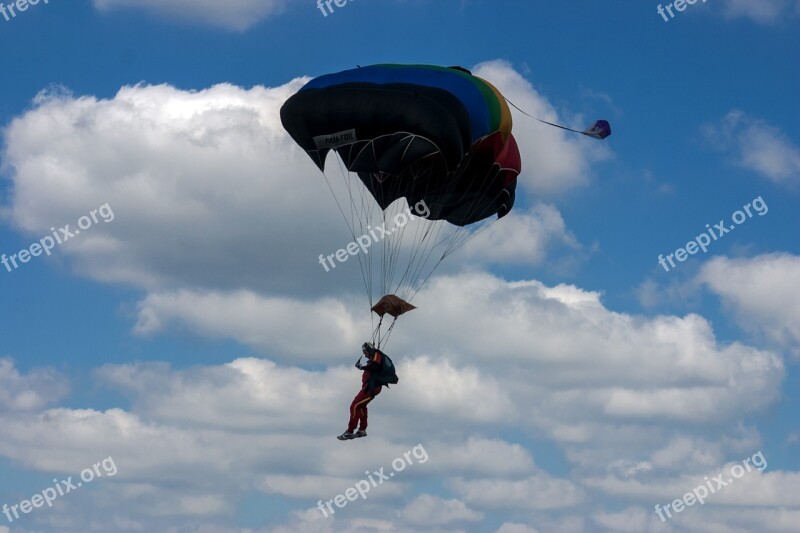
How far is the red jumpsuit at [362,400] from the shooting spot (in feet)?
147

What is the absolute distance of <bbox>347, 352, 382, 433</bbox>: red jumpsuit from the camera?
44.7 meters

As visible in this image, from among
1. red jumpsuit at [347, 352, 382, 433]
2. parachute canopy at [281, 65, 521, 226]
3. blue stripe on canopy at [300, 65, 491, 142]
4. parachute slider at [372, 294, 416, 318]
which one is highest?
blue stripe on canopy at [300, 65, 491, 142]

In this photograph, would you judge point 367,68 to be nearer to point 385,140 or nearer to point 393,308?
point 385,140

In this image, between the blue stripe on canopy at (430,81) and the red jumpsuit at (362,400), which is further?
the blue stripe on canopy at (430,81)

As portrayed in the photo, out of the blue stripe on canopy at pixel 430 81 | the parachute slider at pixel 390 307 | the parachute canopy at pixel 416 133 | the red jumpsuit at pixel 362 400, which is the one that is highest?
the blue stripe on canopy at pixel 430 81

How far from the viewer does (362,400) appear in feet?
148

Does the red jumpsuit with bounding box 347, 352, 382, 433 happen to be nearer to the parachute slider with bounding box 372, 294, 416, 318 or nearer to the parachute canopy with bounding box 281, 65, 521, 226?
the parachute slider with bounding box 372, 294, 416, 318

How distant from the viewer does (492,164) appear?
49.3 m

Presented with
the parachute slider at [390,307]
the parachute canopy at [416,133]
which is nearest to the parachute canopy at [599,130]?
the parachute canopy at [416,133]

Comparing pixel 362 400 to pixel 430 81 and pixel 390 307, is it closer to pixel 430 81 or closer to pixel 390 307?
pixel 390 307

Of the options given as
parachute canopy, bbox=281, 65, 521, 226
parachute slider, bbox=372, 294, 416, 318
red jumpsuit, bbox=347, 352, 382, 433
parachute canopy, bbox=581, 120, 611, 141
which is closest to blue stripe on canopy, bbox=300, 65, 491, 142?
parachute canopy, bbox=281, 65, 521, 226

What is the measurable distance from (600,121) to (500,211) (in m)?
6.17

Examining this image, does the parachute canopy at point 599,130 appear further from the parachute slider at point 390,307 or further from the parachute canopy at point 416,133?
the parachute slider at point 390,307

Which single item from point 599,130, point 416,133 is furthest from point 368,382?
point 599,130
